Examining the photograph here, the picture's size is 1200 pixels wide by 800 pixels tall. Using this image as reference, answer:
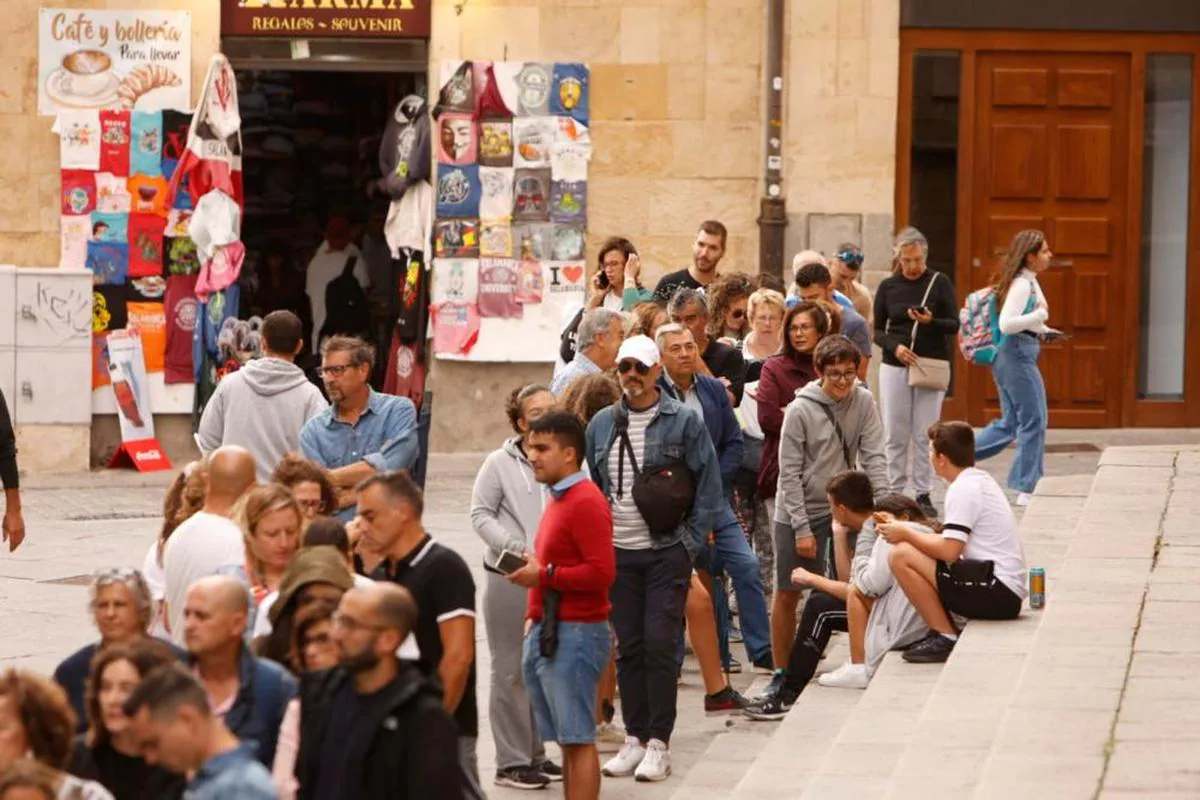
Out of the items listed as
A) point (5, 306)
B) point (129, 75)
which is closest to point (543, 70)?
point (129, 75)

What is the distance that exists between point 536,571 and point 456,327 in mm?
9795

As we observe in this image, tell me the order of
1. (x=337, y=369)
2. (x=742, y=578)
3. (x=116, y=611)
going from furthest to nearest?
(x=742, y=578)
(x=337, y=369)
(x=116, y=611)

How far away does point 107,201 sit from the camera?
60.7 feet

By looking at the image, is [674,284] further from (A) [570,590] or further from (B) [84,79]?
(B) [84,79]

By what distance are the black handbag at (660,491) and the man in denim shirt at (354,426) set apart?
38.2 inches

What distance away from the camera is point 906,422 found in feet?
53.4

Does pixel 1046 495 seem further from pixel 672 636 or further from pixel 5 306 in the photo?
pixel 5 306

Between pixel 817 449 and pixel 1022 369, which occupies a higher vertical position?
pixel 1022 369

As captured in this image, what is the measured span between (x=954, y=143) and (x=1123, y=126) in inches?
51.3

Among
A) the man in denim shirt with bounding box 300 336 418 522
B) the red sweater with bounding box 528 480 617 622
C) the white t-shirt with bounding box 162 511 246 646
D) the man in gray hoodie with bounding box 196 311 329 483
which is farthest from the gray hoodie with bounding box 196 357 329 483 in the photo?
the white t-shirt with bounding box 162 511 246 646

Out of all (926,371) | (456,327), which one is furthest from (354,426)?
(456,327)

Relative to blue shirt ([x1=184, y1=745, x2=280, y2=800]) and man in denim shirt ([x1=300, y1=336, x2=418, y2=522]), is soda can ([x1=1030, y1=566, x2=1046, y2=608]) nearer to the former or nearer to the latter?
man in denim shirt ([x1=300, y1=336, x2=418, y2=522])

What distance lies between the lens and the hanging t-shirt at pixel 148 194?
60.7 feet

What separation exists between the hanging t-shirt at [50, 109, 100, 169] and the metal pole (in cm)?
498
